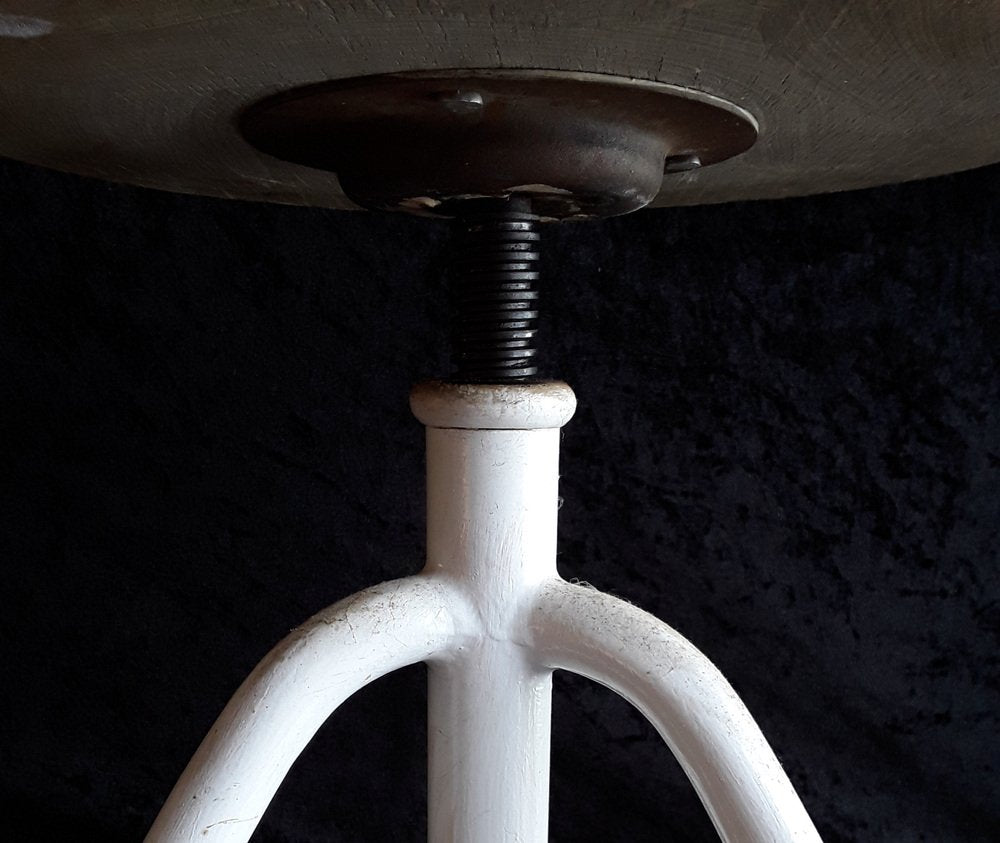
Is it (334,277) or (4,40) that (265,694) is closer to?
(4,40)

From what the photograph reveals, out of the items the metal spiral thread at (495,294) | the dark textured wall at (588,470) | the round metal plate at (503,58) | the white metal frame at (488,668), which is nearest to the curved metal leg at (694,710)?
the white metal frame at (488,668)

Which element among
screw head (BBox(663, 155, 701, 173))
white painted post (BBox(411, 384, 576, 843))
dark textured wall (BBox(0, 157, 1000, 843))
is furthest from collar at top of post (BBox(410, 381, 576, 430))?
dark textured wall (BBox(0, 157, 1000, 843))

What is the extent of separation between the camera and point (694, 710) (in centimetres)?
47

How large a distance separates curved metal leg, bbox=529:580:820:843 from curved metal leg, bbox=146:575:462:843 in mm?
76

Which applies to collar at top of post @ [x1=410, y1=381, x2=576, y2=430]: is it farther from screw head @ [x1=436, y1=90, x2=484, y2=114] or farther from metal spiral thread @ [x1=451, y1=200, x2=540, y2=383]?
screw head @ [x1=436, y1=90, x2=484, y2=114]

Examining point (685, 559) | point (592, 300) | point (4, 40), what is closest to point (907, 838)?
point (685, 559)

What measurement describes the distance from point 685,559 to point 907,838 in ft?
1.17

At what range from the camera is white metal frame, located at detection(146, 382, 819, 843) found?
465 mm

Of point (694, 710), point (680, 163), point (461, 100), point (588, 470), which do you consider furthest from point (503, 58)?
point (588, 470)

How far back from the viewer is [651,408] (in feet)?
3.28

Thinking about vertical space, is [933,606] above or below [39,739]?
above

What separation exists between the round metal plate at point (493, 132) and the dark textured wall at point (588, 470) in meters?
0.52

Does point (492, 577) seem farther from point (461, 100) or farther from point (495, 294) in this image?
point (461, 100)

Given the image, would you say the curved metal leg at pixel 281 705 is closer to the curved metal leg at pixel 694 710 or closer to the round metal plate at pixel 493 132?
the curved metal leg at pixel 694 710
